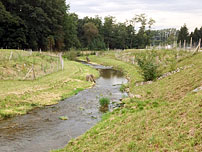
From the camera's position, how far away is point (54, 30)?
268 ft

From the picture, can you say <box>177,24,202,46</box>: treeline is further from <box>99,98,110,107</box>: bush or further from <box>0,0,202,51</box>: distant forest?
<box>99,98,110,107</box>: bush

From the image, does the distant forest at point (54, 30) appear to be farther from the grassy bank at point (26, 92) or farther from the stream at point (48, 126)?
the stream at point (48, 126)

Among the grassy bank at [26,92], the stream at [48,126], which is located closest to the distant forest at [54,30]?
the grassy bank at [26,92]

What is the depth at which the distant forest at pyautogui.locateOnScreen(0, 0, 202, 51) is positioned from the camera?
208ft

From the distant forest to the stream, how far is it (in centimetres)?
4859

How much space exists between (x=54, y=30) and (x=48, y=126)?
7220 centimetres

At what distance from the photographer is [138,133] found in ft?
30.5

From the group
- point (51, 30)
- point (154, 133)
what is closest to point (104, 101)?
point (154, 133)

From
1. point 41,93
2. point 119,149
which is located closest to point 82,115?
point 41,93

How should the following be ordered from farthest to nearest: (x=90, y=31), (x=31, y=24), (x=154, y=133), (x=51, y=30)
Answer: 1. (x=90, y=31)
2. (x=51, y=30)
3. (x=31, y=24)
4. (x=154, y=133)

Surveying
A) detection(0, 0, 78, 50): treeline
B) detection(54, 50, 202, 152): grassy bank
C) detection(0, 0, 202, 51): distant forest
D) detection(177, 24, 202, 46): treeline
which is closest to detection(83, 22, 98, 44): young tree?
detection(0, 0, 202, 51): distant forest

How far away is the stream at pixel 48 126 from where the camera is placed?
1166 cm

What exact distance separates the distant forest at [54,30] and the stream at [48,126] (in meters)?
48.6

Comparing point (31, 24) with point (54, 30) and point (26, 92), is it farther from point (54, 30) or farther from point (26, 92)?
point (26, 92)
